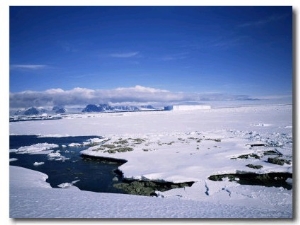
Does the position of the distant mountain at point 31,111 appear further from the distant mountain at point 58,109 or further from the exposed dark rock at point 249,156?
the exposed dark rock at point 249,156

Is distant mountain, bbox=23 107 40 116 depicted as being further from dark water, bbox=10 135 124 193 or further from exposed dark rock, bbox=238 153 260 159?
exposed dark rock, bbox=238 153 260 159

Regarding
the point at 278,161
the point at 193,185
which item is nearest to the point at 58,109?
the point at 193,185

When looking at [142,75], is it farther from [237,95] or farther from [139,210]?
[139,210]

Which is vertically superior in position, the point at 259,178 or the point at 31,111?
the point at 31,111

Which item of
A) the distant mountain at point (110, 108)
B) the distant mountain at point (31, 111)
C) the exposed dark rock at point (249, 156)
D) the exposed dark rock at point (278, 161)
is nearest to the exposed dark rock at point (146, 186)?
the distant mountain at point (110, 108)

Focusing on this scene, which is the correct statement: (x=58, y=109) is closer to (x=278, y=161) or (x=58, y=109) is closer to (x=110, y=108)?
(x=110, y=108)

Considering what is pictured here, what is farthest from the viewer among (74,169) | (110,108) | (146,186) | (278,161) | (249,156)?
(249,156)

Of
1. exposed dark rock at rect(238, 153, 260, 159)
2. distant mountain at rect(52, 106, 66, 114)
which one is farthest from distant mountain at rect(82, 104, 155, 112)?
exposed dark rock at rect(238, 153, 260, 159)
